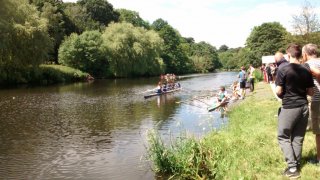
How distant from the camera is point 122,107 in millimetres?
26984

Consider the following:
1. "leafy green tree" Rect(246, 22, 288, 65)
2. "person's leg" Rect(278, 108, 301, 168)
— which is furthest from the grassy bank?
"leafy green tree" Rect(246, 22, 288, 65)

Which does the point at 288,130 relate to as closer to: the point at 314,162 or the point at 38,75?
the point at 314,162

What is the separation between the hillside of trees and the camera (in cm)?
4719

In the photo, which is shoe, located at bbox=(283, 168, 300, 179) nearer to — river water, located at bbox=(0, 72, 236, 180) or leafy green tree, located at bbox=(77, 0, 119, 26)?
river water, located at bbox=(0, 72, 236, 180)

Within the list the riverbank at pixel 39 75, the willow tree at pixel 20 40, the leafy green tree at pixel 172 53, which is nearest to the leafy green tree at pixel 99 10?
the leafy green tree at pixel 172 53

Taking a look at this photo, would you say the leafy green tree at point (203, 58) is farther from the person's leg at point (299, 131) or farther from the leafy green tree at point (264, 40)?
the person's leg at point (299, 131)

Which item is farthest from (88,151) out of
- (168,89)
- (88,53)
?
(88,53)

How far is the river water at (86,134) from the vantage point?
38.6 ft

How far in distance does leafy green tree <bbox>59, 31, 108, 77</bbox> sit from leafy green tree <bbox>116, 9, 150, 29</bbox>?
48844 mm

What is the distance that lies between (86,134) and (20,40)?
111 ft

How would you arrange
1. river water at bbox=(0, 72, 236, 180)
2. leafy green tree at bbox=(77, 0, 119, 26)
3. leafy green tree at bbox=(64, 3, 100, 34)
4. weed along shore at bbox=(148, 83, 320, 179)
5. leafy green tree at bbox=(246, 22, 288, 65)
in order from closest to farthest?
weed along shore at bbox=(148, 83, 320, 179) → river water at bbox=(0, 72, 236, 180) → leafy green tree at bbox=(64, 3, 100, 34) → leafy green tree at bbox=(246, 22, 288, 65) → leafy green tree at bbox=(77, 0, 119, 26)

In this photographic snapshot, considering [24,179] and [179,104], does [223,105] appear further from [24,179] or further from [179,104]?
[24,179]

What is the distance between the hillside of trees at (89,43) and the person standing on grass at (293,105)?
36036 millimetres

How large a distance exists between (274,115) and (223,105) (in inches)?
322
